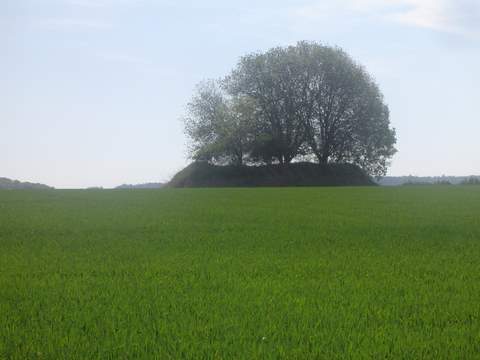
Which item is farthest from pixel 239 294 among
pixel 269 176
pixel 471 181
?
pixel 269 176

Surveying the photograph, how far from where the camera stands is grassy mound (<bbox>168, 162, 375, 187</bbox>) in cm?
4703

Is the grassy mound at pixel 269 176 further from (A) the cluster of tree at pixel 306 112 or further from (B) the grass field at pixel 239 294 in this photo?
(B) the grass field at pixel 239 294

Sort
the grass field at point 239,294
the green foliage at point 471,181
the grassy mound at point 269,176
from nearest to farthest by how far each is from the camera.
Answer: the grass field at point 239,294
the green foliage at point 471,181
the grassy mound at point 269,176

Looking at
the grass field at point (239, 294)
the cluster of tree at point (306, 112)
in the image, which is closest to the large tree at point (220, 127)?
the cluster of tree at point (306, 112)

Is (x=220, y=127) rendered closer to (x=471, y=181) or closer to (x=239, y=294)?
(x=471, y=181)

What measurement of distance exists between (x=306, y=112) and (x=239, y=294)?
46.3 m

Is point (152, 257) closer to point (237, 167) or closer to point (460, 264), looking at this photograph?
point (460, 264)

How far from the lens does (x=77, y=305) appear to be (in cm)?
449

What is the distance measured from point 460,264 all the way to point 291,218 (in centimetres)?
589

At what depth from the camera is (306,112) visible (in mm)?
50125

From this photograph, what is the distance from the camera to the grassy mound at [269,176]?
47.0m

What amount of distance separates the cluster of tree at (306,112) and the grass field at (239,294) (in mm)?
40219

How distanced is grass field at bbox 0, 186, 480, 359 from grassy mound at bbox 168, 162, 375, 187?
3725cm

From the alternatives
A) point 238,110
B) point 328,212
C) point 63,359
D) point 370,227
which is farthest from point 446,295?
point 238,110
